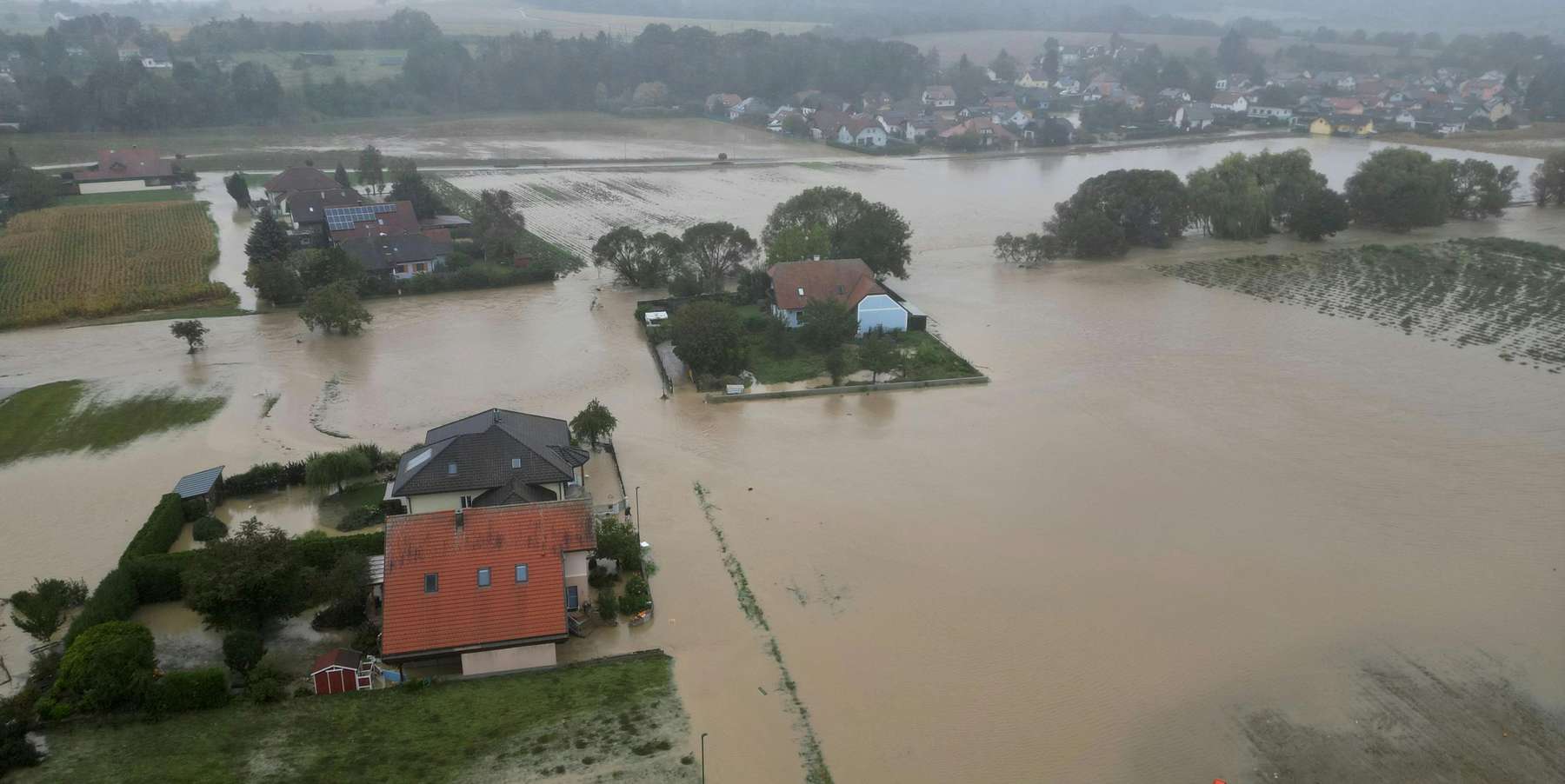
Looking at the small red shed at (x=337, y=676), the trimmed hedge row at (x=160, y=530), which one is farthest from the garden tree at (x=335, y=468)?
the small red shed at (x=337, y=676)

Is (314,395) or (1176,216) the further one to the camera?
(1176,216)

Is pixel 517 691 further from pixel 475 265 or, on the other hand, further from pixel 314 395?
pixel 475 265

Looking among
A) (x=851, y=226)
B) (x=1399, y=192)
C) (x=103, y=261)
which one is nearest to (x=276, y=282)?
(x=103, y=261)

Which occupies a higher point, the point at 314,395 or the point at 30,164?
the point at 30,164

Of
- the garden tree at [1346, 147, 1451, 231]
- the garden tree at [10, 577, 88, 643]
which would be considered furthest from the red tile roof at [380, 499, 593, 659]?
the garden tree at [1346, 147, 1451, 231]

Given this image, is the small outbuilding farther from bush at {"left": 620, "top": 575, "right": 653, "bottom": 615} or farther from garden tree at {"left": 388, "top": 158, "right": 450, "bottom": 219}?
garden tree at {"left": 388, "top": 158, "right": 450, "bottom": 219}

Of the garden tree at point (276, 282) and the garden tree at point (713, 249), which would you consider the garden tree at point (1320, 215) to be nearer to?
the garden tree at point (713, 249)

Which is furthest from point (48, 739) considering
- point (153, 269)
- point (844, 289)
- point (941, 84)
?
point (941, 84)
